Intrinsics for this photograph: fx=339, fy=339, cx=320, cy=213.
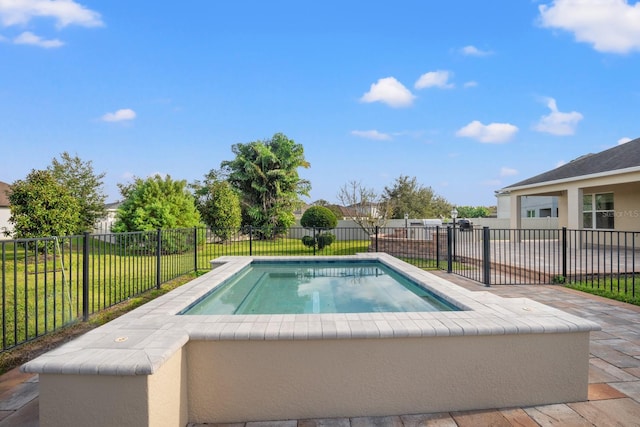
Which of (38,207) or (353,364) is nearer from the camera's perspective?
(353,364)

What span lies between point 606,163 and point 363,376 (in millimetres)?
14525

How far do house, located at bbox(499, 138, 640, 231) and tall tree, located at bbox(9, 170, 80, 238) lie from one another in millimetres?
17421

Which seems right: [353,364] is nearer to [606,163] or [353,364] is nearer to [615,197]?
[606,163]

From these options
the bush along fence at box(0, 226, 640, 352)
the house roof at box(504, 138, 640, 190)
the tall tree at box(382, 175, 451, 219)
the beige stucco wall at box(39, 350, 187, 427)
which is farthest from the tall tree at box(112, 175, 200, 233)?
the tall tree at box(382, 175, 451, 219)

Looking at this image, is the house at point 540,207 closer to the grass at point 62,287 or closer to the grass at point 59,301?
the grass at point 62,287

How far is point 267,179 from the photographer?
20.3 metres

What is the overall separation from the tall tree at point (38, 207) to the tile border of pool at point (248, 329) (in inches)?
381

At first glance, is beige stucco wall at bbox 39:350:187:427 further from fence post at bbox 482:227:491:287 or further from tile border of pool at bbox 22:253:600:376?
fence post at bbox 482:227:491:287

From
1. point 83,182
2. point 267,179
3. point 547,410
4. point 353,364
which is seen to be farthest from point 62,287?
point 83,182

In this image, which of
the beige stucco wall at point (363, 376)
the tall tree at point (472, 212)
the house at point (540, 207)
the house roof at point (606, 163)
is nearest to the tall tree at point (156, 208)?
the beige stucco wall at point (363, 376)

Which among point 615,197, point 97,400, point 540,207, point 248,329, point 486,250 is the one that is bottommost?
point 97,400

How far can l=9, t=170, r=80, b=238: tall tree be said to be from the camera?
9984 millimetres

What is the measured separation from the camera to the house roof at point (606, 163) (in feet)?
36.7

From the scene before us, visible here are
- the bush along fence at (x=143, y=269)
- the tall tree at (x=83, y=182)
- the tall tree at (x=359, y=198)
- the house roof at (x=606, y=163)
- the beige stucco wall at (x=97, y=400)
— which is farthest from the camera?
the tall tree at (x=359, y=198)
